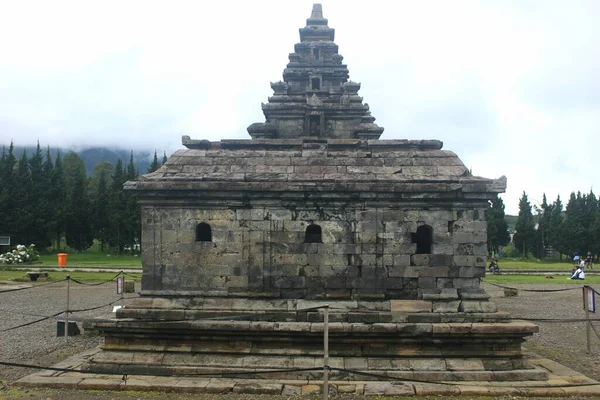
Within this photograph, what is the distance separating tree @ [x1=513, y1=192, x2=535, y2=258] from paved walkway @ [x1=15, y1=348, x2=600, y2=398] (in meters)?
51.6

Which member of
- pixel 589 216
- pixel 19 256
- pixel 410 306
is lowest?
pixel 19 256

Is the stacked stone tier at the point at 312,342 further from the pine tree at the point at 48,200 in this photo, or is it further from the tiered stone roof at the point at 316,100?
the pine tree at the point at 48,200

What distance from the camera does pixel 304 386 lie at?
9227mm

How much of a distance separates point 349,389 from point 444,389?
177 centimetres

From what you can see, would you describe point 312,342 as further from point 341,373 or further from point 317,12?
point 317,12

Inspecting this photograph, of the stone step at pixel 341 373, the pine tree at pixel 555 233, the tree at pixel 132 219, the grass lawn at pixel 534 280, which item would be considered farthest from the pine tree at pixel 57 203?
the pine tree at pixel 555 233

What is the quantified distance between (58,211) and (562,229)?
179 ft

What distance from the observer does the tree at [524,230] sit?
57.2 meters

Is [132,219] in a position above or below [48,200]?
below

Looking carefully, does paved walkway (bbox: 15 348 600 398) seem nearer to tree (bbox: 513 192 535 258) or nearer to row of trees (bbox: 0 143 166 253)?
row of trees (bbox: 0 143 166 253)

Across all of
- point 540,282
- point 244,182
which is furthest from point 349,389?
point 540,282

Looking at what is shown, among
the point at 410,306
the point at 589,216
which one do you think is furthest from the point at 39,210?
the point at 589,216

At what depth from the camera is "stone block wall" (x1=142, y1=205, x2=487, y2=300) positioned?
34.0ft

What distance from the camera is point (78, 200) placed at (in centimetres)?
5253
